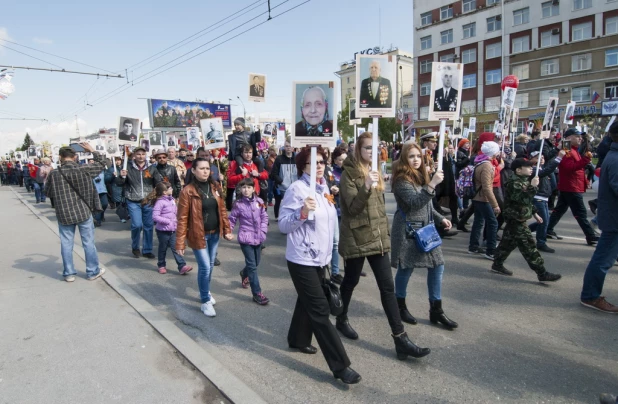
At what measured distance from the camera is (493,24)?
4662cm

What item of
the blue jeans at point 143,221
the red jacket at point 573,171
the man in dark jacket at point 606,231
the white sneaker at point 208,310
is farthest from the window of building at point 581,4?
the white sneaker at point 208,310

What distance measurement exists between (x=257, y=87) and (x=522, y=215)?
20.9 ft

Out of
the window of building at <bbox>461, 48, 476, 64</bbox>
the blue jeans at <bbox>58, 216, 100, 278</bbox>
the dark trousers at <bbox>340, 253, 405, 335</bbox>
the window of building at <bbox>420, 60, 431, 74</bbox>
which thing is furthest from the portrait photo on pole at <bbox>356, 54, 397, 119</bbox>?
the window of building at <bbox>420, 60, 431, 74</bbox>

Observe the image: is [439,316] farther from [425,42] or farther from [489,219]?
[425,42]

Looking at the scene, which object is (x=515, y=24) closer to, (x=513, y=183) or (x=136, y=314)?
(x=513, y=183)

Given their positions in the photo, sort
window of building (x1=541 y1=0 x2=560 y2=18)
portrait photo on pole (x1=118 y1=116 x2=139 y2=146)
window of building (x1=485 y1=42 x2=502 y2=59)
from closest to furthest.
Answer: portrait photo on pole (x1=118 y1=116 x2=139 y2=146) → window of building (x1=541 y1=0 x2=560 y2=18) → window of building (x1=485 y1=42 x2=502 y2=59)

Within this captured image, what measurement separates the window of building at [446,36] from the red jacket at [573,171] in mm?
49339

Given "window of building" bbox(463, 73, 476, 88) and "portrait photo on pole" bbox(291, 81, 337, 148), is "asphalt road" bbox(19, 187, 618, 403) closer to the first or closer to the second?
"portrait photo on pole" bbox(291, 81, 337, 148)

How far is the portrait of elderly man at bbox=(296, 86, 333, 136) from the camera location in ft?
10.8

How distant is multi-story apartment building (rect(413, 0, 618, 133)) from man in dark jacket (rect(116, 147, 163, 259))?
4080 cm

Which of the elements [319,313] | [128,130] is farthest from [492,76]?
[319,313]

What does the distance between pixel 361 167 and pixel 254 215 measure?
1932mm

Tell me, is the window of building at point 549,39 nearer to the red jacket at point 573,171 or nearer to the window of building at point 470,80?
the window of building at point 470,80

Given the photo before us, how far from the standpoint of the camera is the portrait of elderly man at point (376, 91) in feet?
11.0
